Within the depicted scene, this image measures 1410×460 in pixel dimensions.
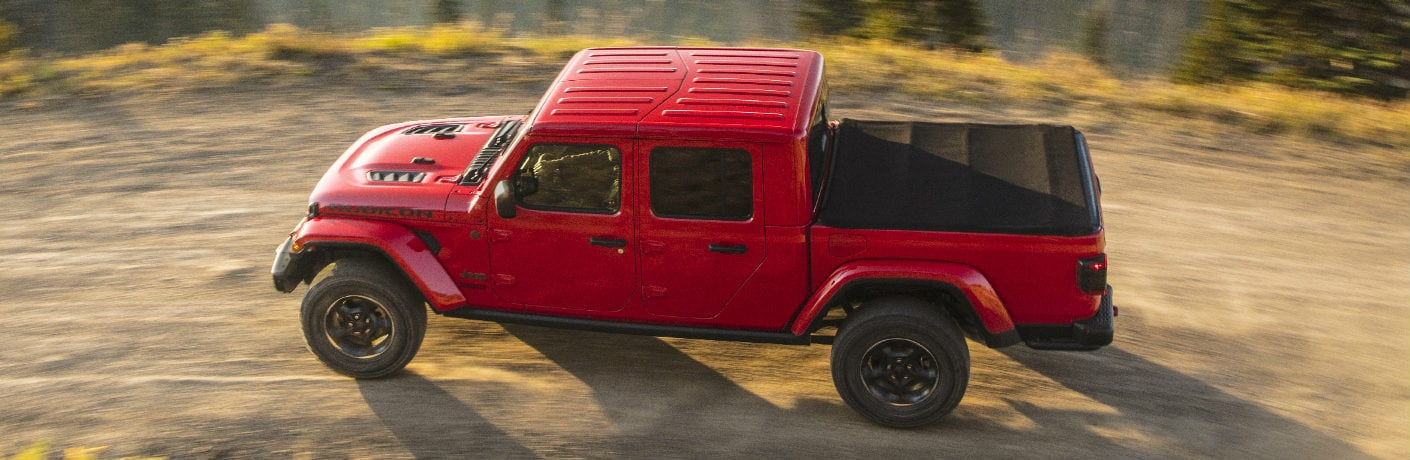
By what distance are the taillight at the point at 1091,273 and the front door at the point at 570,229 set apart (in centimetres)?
225

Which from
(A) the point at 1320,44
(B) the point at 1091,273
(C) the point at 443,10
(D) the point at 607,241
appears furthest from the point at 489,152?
(C) the point at 443,10

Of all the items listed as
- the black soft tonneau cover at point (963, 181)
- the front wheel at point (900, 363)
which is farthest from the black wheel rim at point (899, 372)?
the black soft tonneau cover at point (963, 181)

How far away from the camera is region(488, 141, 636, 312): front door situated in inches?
221

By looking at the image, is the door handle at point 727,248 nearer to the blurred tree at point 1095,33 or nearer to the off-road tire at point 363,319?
the off-road tire at point 363,319

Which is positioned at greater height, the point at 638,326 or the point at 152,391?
the point at 638,326

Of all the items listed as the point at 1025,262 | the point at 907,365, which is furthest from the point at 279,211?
the point at 1025,262

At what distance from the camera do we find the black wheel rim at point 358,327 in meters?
6.15

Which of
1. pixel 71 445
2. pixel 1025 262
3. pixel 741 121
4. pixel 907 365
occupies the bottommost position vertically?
pixel 71 445

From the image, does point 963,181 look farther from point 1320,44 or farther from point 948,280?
point 1320,44

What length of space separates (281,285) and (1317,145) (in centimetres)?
1014

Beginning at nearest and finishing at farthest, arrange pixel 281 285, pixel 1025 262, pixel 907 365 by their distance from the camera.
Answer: pixel 1025 262, pixel 907 365, pixel 281 285

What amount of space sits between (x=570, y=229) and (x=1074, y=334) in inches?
104

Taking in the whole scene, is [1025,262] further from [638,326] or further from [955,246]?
[638,326]

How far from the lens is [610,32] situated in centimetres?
1720
